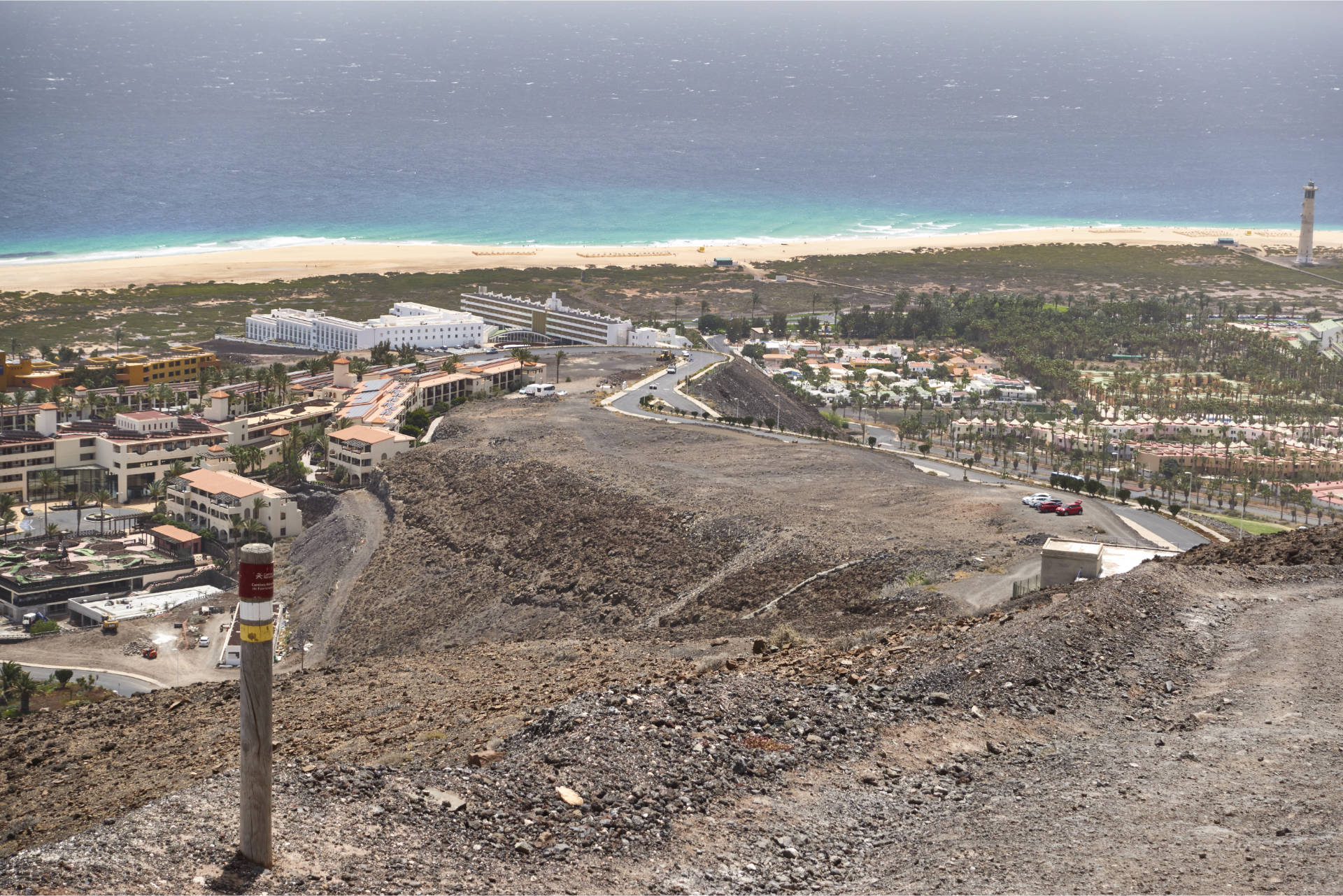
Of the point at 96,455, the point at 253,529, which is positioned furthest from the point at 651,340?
the point at 253,529

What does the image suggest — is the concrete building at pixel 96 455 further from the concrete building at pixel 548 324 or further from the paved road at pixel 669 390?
the concrete building at pixel 548 324

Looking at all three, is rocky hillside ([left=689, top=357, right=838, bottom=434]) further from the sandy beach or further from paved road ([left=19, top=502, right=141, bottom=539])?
the sandy beach

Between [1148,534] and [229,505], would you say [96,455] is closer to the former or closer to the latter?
[229,505]

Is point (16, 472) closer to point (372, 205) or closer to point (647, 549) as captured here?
point (647, 549)

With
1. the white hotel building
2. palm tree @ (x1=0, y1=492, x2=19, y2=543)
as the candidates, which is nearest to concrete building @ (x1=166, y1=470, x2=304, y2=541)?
palm tree @ (x1=0, y1=492, x2=19, y2=543)

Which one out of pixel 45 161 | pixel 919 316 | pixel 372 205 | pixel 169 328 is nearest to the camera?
pixel 169 328

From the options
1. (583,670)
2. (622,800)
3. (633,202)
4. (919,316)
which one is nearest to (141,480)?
(583,670)

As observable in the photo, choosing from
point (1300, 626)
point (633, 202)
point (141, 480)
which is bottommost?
point (141, 480)
